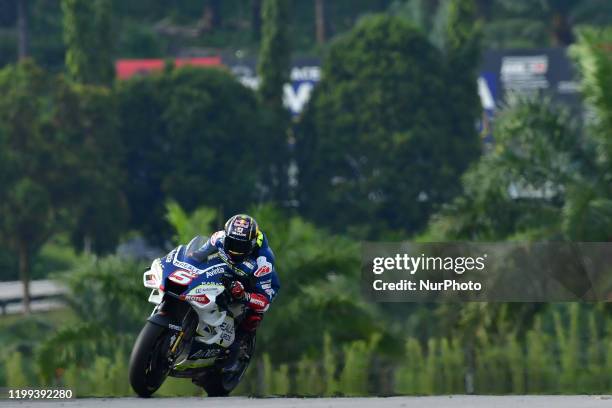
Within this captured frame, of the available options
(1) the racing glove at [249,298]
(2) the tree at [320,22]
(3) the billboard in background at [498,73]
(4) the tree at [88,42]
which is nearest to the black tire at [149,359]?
(1) the racing glove at [249,298]

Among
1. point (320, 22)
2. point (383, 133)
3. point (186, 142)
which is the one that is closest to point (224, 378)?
point (186, 142)

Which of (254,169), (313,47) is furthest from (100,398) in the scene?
(313,47)

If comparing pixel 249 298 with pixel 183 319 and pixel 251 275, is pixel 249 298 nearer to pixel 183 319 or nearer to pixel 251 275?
pixel 251 275

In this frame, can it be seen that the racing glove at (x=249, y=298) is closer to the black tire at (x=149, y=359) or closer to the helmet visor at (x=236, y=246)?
the helmet visor at (x=236, y=246)

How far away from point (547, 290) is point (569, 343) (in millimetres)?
5060

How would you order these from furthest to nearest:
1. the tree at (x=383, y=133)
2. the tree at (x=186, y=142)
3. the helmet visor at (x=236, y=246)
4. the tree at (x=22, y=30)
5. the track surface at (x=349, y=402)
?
1. the tree at (x=22, y=30)
2. the tree at (x=383, y=133)
3. the tree at (x=186, y=142)
4. the helmet visor at (x=236, y=246)
5. the track surface at (x=349, y=402)

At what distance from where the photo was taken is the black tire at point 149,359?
520 inches

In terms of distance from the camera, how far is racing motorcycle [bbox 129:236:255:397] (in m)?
13.2

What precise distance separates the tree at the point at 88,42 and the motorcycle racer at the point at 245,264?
164 feet

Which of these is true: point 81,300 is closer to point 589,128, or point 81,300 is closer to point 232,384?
point 589,128

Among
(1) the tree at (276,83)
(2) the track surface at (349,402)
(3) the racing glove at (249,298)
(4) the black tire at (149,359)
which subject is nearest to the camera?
(4) the black tire at (149,359)

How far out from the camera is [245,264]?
1367cm

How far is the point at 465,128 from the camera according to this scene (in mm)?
64500

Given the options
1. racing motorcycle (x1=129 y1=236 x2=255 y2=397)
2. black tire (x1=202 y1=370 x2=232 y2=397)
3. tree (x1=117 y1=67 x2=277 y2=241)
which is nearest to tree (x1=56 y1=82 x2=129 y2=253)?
tree (x1=117 y1=67 x2=277 y2=241)
